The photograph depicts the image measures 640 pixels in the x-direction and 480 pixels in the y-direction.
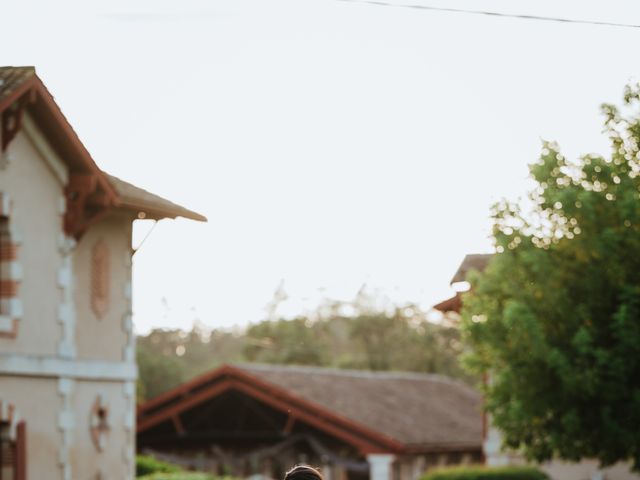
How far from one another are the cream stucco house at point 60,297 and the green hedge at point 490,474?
9.67 m

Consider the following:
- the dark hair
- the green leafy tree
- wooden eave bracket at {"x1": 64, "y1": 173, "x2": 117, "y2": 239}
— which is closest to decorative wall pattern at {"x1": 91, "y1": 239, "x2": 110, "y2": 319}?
wooden eave bracket at {"x1": 64, "y1": 173, "x2": 117, "y2": 239}

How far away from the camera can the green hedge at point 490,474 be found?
29109 millimetres

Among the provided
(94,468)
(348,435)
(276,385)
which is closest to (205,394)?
(276,385)

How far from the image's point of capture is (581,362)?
67.7ft

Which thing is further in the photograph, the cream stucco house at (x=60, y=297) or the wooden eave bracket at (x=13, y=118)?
the cream stucco house at (x=60, y=297)

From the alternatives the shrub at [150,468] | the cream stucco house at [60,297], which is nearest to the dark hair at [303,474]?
the cream stucco house at [60,297]

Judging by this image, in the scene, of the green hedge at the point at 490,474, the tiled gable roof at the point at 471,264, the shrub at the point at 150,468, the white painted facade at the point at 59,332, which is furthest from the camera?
the shrub at the point at 150,468

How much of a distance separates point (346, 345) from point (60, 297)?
65.7 meters

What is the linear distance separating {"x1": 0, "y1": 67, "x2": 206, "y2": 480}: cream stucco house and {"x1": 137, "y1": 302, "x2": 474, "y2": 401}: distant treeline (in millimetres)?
44092

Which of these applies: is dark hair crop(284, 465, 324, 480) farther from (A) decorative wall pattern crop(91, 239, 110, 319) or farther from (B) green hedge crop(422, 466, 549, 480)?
(B) green hedge crop(422, 466, 549, 480)

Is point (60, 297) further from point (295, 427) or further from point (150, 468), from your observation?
point (295, 427)

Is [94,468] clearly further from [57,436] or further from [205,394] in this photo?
[205,394]

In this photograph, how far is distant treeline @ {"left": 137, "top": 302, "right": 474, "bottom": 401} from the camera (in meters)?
69.8

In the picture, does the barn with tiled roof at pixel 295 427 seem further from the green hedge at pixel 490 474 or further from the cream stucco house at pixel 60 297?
the cream stucco house at pixel 60 297
